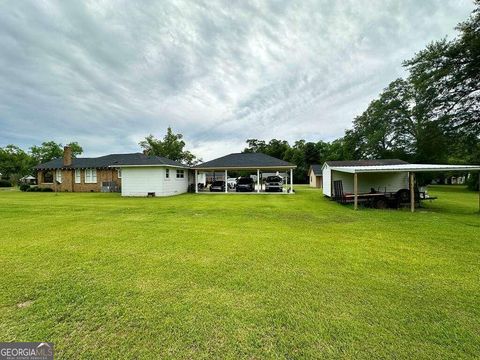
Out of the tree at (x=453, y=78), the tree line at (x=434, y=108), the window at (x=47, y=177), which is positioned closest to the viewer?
the tree at (x=453, y=78)

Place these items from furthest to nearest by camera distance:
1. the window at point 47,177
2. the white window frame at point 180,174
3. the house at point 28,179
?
1. the house at point 28,179
2. the window at point 47,177
3. the white window frame at point 180,174

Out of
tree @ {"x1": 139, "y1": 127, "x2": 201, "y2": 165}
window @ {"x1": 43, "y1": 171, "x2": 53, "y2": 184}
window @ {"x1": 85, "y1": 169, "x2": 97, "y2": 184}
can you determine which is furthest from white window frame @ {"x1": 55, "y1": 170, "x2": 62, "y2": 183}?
tree @ {"x1": 139, "y1": 127, "x2": 201, "y2": 165}

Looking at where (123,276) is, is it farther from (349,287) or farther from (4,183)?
(4,183)

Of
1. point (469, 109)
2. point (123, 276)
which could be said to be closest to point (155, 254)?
point (123, 276)

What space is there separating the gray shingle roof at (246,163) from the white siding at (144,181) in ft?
13.6

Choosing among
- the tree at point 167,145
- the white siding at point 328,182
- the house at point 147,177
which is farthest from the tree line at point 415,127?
the house at point 147,177

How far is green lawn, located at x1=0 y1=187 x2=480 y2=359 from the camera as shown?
7.25 feet

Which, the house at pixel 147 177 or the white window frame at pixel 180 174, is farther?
the white window frame at pixel 180 174

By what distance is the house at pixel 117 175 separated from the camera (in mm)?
18984

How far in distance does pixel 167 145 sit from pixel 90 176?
68.4 feet

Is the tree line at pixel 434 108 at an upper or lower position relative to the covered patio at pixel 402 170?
upper

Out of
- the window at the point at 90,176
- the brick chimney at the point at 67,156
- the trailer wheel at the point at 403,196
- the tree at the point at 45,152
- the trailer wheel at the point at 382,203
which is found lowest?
the trailer wheel at the point at 382,203

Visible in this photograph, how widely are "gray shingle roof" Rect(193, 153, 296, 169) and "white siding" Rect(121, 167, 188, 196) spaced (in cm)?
413

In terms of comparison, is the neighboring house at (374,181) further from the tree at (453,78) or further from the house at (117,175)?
the house at (117,175)
